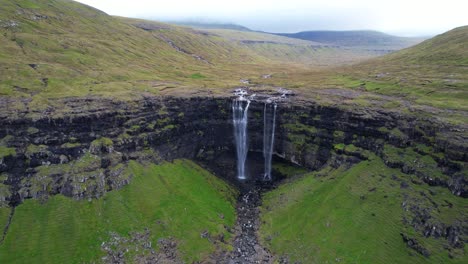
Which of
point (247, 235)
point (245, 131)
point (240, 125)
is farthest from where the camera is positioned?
point (245, 131)

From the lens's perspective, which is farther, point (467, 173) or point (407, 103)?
point (407, 103)

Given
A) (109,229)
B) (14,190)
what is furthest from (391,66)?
(14,190)

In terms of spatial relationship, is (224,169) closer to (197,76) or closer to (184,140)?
(184,140)

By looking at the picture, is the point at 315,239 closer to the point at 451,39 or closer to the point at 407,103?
the point at 407,103

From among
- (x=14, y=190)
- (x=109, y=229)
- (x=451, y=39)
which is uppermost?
(x=451, y=39)

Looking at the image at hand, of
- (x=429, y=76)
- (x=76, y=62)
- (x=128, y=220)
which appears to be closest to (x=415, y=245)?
(x=128, y=220)

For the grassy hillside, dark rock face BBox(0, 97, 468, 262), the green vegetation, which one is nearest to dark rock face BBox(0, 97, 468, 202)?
dark rock face BBox(0, 97, 468, 262)

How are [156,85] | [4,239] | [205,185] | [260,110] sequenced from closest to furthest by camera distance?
[4,239] → [205,185] → [260,110] → [156,85]
